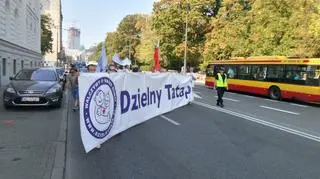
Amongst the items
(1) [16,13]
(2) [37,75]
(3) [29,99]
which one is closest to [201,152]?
(3) [29,99]

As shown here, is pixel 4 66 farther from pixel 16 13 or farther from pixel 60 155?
pixel 60 155

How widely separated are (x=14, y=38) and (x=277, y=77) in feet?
61.9

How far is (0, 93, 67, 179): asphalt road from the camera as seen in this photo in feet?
21.7

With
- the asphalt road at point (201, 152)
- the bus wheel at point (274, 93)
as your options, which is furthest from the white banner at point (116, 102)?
the bus wheel at point (274, 93)

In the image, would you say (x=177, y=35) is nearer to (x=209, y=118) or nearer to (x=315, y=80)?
(x=315, y=80)

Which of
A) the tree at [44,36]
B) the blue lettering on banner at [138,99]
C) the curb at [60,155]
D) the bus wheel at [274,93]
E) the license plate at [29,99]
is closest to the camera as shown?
the curb at [60,155]

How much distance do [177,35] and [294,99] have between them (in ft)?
133

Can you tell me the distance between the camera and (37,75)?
16.5 meters

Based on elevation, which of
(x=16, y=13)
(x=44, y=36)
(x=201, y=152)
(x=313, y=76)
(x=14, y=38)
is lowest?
(x=201, y=152)

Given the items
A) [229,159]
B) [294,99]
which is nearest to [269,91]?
[294,99]

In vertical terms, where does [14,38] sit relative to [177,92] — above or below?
above

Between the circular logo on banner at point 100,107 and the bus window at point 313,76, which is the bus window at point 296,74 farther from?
the circular logo on banner at point 100,107

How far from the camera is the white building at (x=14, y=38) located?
2828cm

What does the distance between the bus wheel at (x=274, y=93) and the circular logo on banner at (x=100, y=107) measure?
17606 millimetres
